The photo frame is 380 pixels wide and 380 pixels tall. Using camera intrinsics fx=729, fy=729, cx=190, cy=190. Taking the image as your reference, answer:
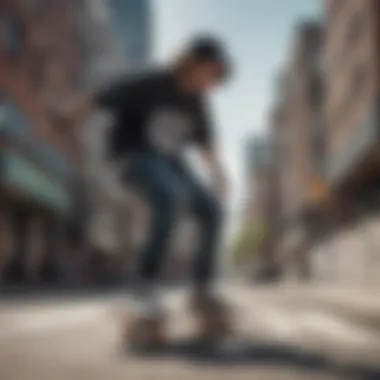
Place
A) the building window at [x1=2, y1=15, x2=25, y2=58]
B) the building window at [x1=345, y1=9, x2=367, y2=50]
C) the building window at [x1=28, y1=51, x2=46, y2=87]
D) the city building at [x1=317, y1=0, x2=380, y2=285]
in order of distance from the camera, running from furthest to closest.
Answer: the building window at [x1=345, y1=9, x2=367, y2=50]
the building window at [x1=28, y1=51, x2=46, y2=87]
the building window at [x1=2, y1=15, x2=25, y2=58]
the city building at [x1=317, y1=0, x2=380, y2=285]

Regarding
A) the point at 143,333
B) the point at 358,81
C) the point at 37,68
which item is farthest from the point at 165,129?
the point at 358,81

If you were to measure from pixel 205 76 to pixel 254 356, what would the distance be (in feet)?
4.79

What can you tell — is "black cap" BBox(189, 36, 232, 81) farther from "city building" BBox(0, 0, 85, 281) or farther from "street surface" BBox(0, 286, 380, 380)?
"city building" BBox(0, 0, 85, 281)

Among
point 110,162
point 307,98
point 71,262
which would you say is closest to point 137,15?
point 307,98

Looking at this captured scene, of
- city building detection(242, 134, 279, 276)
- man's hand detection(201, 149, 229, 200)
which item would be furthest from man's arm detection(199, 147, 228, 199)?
city building detection(242, 134, 279, 276)

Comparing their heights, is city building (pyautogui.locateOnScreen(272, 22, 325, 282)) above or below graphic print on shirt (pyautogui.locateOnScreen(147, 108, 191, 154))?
above

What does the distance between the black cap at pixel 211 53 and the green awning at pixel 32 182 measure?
19.4 m

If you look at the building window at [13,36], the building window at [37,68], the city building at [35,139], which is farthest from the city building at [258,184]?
the building window at [13,36]

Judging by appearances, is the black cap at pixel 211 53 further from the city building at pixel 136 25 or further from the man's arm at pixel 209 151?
the city building at pixel 136 25

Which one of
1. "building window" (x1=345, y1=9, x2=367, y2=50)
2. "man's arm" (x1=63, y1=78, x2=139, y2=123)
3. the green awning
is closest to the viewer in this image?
"man's arm" (x1=63, y1=78, x2=139, y2=123)

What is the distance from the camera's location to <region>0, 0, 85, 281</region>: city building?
77.7 ft

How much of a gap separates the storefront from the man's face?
16656mm

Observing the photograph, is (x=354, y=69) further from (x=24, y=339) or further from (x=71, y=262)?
(x=24, y=339)

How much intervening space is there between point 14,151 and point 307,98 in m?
38.6
